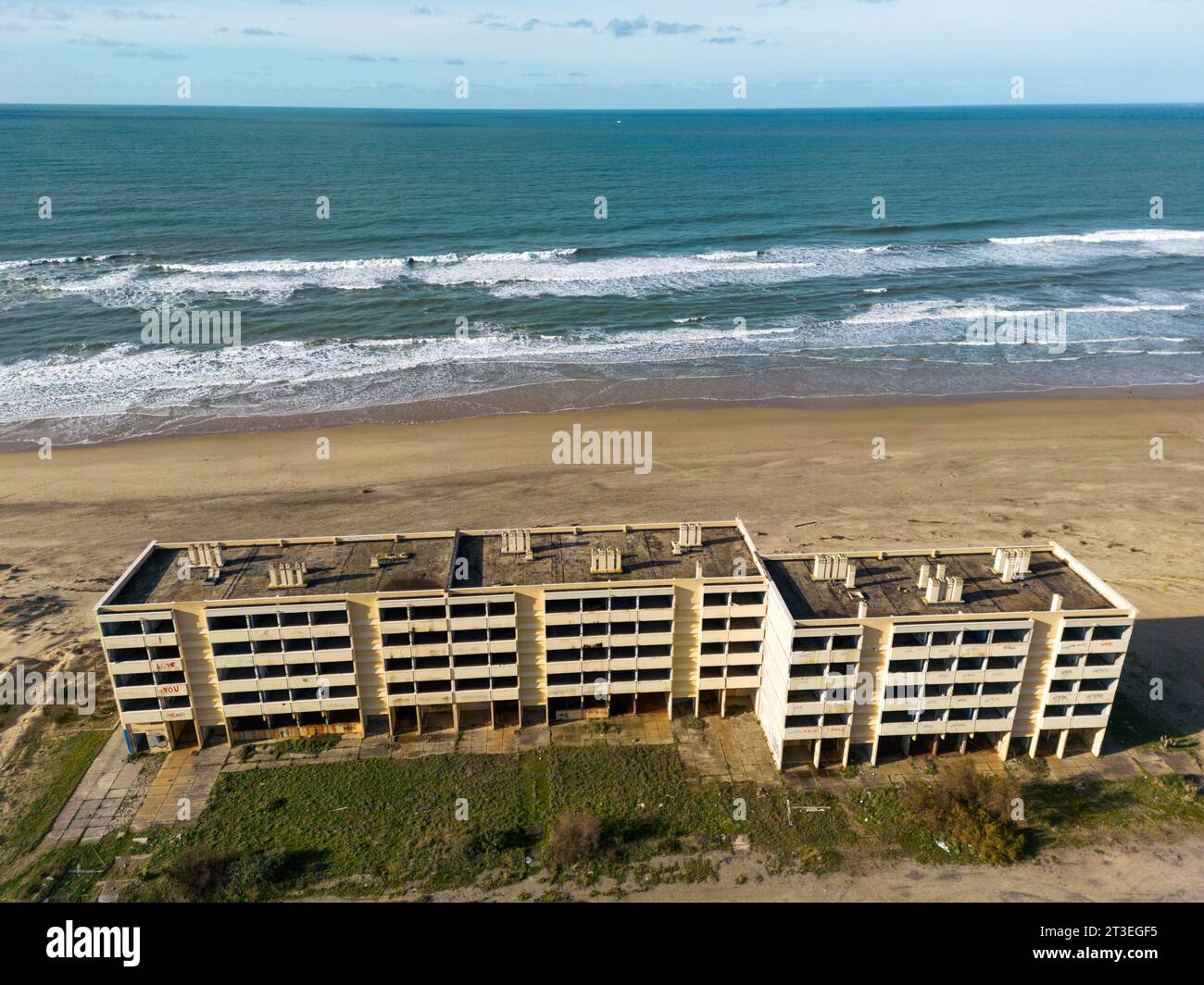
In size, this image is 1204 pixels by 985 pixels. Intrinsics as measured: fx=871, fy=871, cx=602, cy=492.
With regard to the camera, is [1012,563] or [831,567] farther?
[831,567]

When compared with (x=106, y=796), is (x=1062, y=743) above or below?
above

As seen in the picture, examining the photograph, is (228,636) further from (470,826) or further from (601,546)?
(601,546)

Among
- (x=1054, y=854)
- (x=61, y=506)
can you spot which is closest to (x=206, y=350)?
(x=61, y=506)

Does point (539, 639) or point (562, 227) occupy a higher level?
point (562, 227)

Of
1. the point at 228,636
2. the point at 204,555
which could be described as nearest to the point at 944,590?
the point at 228,636

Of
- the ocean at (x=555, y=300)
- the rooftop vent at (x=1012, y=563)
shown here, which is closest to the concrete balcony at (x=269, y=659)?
the rooftop vent at (x=1012, y=563)

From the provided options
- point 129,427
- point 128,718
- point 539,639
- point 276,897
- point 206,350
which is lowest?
point 276,897

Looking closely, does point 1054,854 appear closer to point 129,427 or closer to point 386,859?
point 386,859
